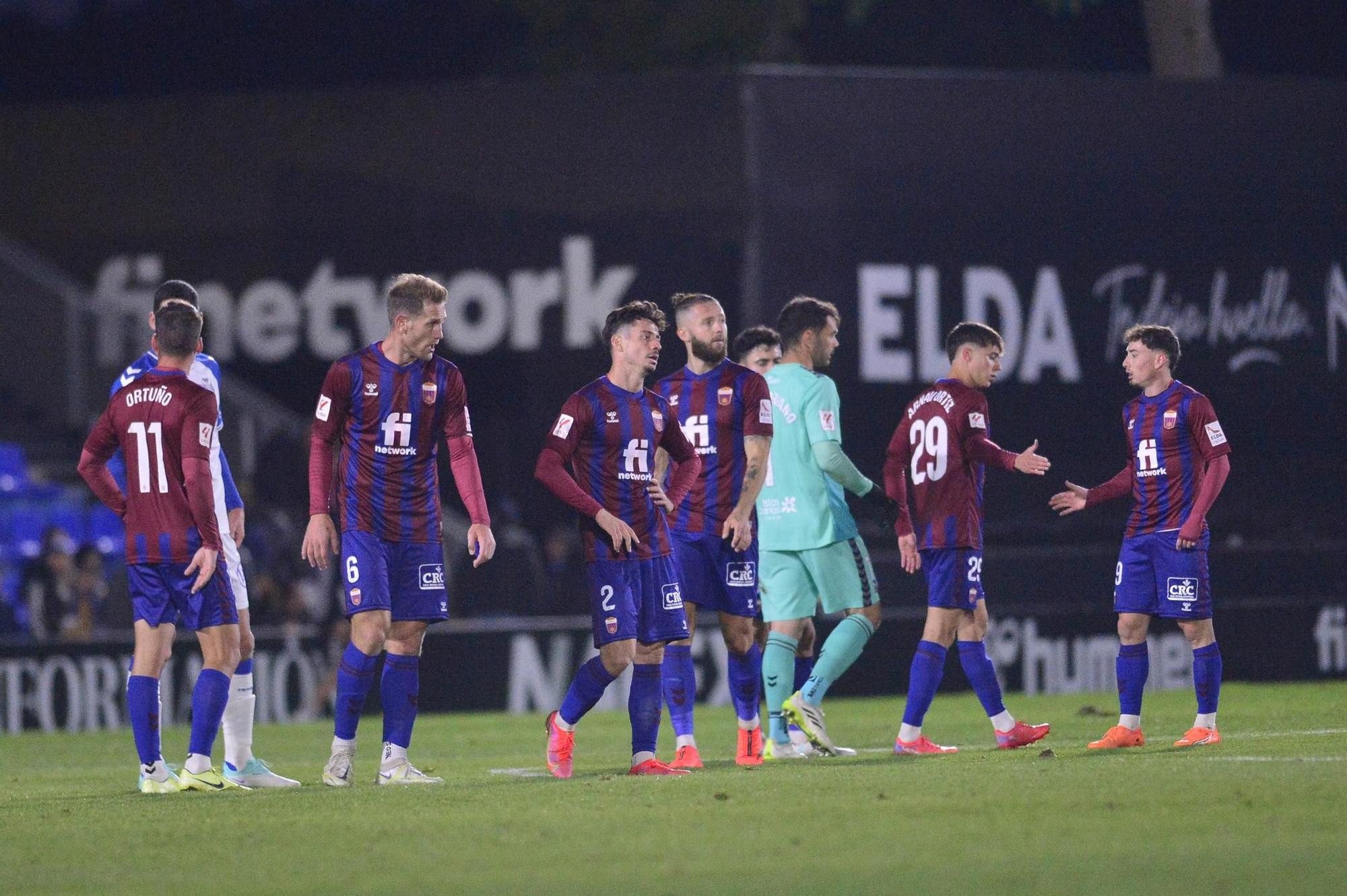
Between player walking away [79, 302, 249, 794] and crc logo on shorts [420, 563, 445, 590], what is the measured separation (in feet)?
2.58

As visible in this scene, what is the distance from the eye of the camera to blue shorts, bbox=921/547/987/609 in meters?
9.71

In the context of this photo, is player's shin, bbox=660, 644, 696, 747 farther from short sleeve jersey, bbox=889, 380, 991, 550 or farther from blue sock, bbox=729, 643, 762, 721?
short sleeve jersey, bbox=889, 380, 991, 550

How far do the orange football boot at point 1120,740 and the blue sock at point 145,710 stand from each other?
4.08m

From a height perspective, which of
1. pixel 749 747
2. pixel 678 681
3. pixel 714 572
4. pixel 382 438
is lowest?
pixel 749 747

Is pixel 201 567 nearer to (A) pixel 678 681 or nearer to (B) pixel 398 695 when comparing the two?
(B) pixel 398 695

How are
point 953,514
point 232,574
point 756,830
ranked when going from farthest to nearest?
point 953,514 < point 232,574 < point 756,830

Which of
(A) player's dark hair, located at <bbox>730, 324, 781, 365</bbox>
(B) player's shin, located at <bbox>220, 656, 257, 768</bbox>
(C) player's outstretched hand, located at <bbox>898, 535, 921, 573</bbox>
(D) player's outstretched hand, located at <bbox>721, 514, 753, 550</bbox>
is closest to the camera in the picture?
(B) player's shin, located at <bbox>220, 656, 257, 768</bbox>

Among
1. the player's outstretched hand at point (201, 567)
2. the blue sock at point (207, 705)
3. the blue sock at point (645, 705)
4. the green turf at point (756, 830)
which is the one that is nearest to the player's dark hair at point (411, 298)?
the player's outstretched hand at point (201, 567)

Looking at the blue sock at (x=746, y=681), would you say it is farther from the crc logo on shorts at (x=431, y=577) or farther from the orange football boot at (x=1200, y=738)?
the orange football boot at (x=1200, y=738)

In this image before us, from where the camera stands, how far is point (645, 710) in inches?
348

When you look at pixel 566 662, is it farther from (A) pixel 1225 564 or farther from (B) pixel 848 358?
(A) pixel 1225 564

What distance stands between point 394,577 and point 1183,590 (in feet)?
11.7

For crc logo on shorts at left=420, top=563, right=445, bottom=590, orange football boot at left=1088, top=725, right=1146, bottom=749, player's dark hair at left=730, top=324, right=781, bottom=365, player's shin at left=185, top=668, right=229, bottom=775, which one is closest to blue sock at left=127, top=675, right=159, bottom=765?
player's shin at left=185, top=668, right=229, bottom=775

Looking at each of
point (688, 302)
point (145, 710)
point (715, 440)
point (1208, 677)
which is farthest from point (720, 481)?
point (145, 710)
